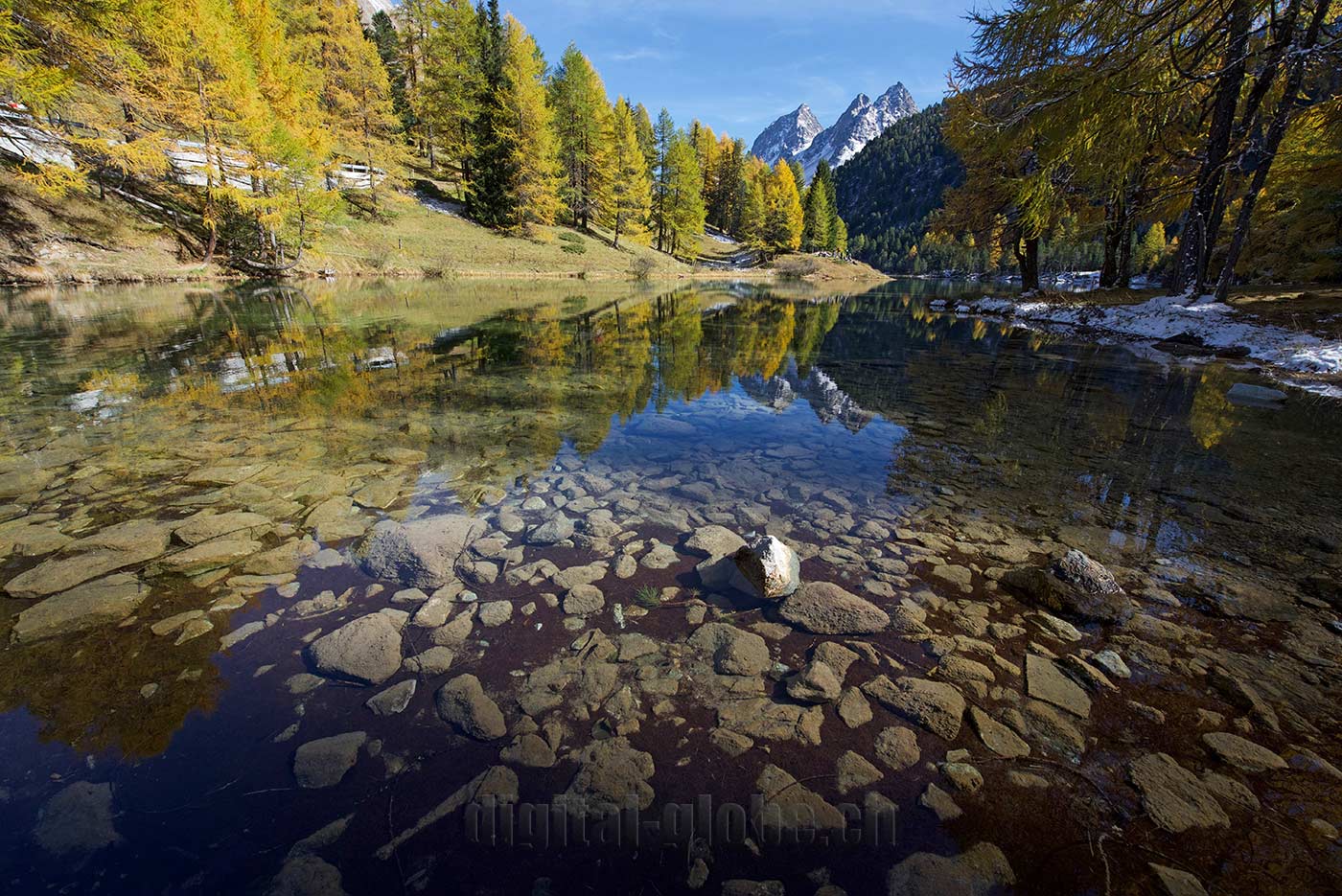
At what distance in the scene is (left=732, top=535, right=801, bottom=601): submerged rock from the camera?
3652mm

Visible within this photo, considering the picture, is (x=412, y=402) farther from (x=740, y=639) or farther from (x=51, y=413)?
(x=740, y=639)

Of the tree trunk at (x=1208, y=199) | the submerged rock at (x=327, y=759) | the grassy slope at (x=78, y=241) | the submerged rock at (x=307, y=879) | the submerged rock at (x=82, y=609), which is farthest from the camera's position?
the grassy slope at (x=78, y=241)

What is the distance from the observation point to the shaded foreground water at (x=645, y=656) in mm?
2031

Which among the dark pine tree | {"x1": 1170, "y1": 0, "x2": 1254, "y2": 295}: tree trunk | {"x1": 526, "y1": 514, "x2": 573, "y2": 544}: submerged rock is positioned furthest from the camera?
the dark pine tree

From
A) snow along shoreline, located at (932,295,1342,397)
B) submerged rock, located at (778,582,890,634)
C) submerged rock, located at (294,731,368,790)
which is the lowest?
submerged rock, located at (294,731,368,790)

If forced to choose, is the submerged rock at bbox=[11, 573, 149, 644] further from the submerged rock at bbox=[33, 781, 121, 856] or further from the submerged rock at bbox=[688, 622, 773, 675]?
the submerged rock at bbox=[688, 622, 773, 675]

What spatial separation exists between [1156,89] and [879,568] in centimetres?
807

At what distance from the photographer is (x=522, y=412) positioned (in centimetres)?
782

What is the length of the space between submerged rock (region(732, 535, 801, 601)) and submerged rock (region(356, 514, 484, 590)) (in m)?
2.22

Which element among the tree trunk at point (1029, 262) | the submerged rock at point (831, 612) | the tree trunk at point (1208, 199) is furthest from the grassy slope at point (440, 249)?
the submerged rock at point (831, 612)

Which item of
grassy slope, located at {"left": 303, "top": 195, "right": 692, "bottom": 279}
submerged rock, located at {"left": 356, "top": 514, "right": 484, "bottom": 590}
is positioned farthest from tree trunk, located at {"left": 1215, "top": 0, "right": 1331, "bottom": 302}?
grassy slope, located at {"left": 303, "top": 195, "right": 692, "bottom": 279}

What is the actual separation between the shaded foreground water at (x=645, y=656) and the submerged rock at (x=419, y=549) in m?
0.03

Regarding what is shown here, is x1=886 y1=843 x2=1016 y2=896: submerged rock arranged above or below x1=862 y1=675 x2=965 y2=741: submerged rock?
below

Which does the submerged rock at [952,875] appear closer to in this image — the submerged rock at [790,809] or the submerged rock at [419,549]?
the submerged rock at [790,809]
